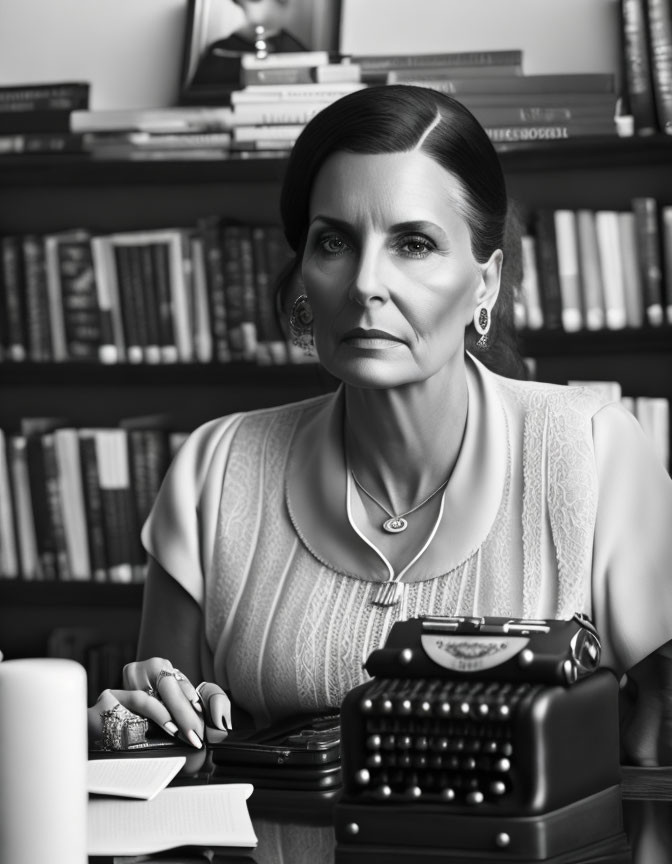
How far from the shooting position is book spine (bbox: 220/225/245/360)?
2.89 m

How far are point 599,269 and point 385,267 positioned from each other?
1202mm

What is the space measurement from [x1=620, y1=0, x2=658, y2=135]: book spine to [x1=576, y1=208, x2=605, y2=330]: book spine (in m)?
0.22

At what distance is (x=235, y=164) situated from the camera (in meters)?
2.91

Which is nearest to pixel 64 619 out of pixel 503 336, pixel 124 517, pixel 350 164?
pixel 124 517

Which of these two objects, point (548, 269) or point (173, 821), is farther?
point (548, 269)

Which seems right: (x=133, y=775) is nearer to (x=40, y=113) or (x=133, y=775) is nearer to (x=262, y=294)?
(x=262, y=294)

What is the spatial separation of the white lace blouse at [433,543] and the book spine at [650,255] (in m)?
0.91

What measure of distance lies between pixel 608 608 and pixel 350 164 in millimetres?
659

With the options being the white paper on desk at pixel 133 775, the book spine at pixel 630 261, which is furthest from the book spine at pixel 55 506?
the white paper on desk at pixel 133 775

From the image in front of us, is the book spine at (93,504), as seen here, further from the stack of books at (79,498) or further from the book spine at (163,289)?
the book spine at (163,289)

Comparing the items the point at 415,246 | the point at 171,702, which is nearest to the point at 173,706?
the point at 171,702

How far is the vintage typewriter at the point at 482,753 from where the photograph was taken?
1.01 metres

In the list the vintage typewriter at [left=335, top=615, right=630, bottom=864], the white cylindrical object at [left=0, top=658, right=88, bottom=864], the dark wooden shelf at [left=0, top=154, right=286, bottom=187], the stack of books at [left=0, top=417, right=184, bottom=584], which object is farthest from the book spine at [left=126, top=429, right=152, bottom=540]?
the white cylindrical object at [left=0, top=658, right=88, bottom=864]

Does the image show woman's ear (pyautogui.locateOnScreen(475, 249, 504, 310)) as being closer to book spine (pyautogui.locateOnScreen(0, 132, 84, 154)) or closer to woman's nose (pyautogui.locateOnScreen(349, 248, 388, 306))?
woman's nose (pyautogui.locateOnScreen(349, 248, 388, 306))
